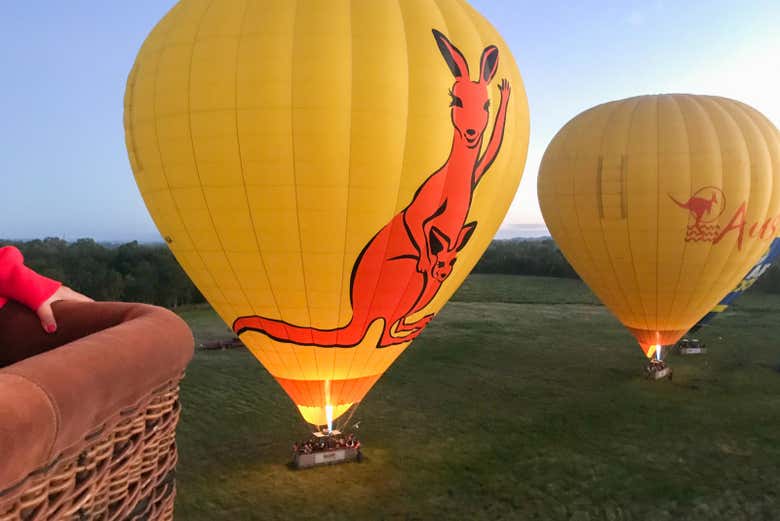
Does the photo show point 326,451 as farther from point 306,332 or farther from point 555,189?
point 555,189

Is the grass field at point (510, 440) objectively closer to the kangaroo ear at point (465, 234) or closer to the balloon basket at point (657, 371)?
the balloon basket at point (657, 371)

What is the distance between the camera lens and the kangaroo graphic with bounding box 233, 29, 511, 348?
26.1 feet

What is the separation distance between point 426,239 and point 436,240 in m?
0.18

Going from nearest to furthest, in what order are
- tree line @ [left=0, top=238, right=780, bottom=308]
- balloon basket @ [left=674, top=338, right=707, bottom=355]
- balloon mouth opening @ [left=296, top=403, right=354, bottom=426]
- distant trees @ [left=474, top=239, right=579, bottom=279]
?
balloon mouth opening @ [left=296, top=403, right=354, bottom=426] < balloon basket @ [left=674, top=338, right=707, bottom=355] < tree line @ [left=0, top=238, right=780, bottom=308] < distant trees @ [left=474, top=239, right=579, bottom=279]

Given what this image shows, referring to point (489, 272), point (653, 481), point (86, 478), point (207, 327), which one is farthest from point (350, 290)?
point (489, 272)

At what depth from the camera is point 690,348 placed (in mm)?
19922

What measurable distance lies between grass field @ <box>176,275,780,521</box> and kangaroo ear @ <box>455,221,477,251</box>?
4.12 metres

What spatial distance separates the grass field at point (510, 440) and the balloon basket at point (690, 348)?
0.46 m

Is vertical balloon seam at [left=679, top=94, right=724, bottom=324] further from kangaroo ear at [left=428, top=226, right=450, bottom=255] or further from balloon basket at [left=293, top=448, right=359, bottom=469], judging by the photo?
balloon basket at [left=293, top=448, right=359, bottom=469]

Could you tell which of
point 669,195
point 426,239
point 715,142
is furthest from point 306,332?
point 715,142

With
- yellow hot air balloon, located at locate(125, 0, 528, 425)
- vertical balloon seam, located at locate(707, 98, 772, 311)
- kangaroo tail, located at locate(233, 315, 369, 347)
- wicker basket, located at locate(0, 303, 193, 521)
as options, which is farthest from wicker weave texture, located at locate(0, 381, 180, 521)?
vertical balloon seam, located at locate(707, 98, 772, 311)

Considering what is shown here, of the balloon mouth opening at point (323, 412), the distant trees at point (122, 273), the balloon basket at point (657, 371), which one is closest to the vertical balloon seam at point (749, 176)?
the balloon basket at point (657, 371)

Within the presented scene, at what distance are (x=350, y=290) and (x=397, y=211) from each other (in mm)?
1381

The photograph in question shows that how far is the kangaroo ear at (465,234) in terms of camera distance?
346 inches
